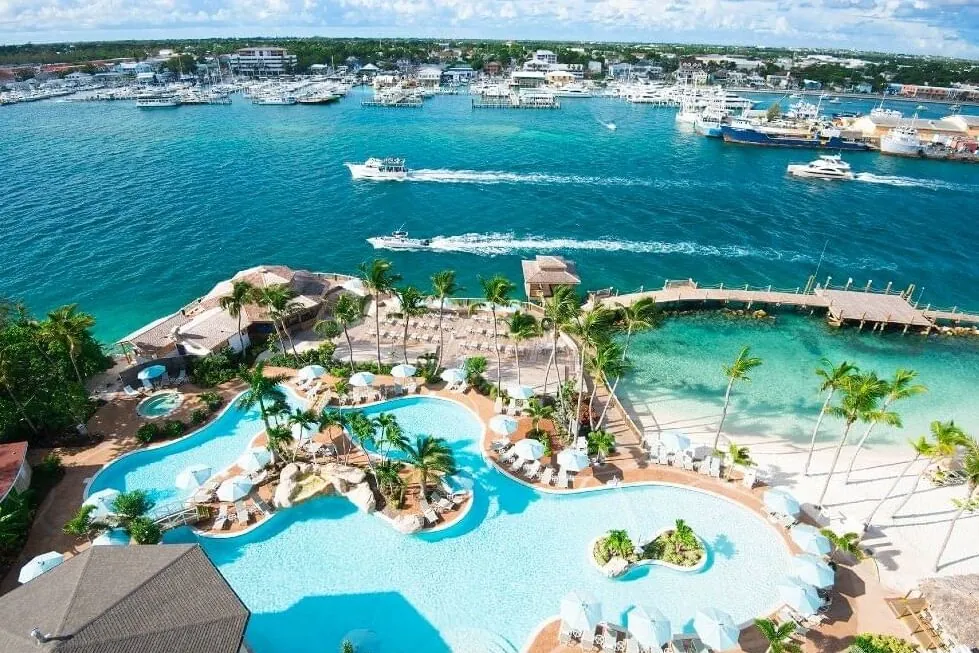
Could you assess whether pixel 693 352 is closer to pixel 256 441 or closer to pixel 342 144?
pixel 256 441

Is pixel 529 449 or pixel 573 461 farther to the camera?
pixel 529 449

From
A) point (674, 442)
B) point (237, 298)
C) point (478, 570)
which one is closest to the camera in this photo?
point (478, 570)

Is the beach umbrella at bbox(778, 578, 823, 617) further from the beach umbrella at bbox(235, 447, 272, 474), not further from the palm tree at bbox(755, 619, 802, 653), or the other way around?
the beach umbrella at bbox(235, 447, 272, 474)

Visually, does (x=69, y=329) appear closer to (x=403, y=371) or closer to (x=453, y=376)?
(x=403, y=371)

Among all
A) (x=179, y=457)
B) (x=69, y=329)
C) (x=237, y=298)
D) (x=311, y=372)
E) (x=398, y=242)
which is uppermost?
(x=69, y=329)

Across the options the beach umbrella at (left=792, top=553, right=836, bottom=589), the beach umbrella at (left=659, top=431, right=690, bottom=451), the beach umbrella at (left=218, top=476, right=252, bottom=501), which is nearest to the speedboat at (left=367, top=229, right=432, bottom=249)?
the beach umbrella at (left=218, top=476, right=252, bottom=501)

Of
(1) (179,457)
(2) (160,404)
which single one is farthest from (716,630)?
(2) (160,404)

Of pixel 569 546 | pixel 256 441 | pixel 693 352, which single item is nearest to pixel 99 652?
pixel 256 441
